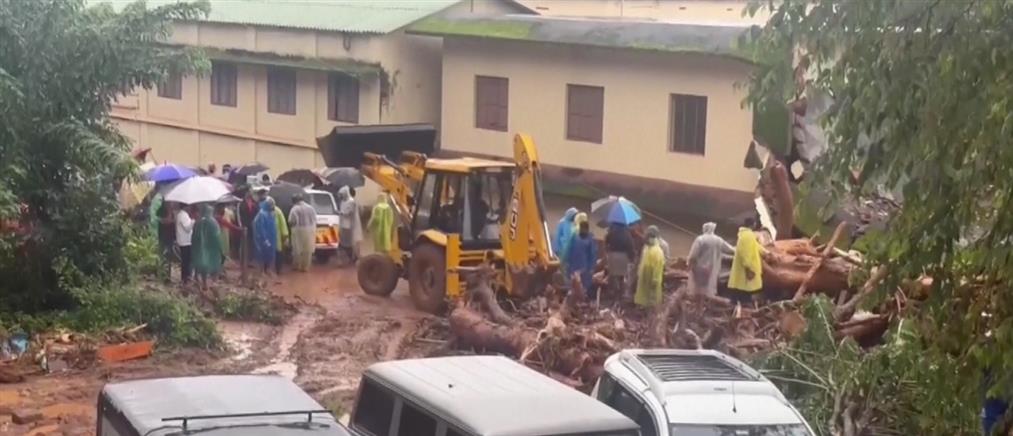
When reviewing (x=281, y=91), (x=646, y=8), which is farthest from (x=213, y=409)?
(x=646, y=8)

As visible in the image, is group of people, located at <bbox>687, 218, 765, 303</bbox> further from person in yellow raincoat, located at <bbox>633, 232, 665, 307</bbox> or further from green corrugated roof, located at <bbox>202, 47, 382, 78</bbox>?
green corrugated roof, located at <bbox>202, 47, 382, 78</bbox>

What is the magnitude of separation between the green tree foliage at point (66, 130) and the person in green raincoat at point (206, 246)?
6.12 feet

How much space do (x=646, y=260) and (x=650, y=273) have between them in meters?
0.18

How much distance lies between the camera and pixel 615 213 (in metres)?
20.0

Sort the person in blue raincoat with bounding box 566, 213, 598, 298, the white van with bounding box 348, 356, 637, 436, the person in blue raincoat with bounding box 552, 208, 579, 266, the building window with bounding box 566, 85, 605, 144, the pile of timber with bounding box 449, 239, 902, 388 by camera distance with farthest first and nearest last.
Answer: the building window with bounding box 566, 85, 605, 144 < the person in blue raincoat with bounding box 552, 208, 579, 266 < the person in blue raincoat with bounding box 566, 213, 598, 298 < the pile of timber with bounding box 449, 239, 902, 388 < the white van with bounding box 348, 356, 637, 436

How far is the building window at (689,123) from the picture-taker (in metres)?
26.1

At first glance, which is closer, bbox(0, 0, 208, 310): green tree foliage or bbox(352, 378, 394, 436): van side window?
bbox(352, 378, 394, 436): van side window

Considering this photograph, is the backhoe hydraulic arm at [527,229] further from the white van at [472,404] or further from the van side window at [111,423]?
the van side window at [111,423]

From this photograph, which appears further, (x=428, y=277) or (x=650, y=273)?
(x=428, y=277)

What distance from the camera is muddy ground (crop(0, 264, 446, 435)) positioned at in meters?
14.8

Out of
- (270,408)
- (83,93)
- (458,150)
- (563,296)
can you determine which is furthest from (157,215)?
(270,408)

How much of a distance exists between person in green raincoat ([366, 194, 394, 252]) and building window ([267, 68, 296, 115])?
11331 millimetres

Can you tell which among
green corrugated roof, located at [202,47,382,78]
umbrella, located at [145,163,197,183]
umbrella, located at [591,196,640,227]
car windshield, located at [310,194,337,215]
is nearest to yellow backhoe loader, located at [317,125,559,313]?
umbrella, located at [591,196,640,227]

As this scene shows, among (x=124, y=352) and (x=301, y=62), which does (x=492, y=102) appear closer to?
(x=301, y=62)
